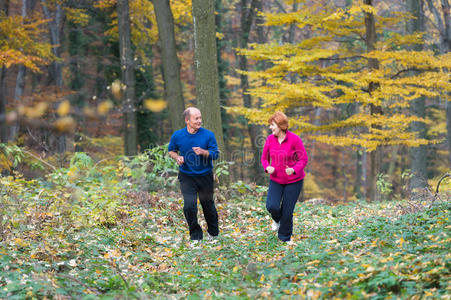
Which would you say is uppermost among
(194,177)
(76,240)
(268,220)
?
(194,177)

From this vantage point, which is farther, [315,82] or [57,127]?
[315,82]

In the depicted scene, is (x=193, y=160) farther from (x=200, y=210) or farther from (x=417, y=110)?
(x=417, y=110)

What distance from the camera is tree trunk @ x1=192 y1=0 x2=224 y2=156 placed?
32.1 feet

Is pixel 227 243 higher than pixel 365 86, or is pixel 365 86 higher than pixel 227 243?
pixel 365 86

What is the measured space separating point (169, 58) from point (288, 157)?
6970 mm

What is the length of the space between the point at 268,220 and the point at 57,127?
740cm

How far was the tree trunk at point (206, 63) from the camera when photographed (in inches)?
385

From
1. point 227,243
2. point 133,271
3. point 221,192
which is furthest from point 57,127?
point 221,192

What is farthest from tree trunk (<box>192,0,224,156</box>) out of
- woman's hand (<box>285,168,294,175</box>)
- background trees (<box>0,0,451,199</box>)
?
woman's hand (<box>285,168,294,175</box>)

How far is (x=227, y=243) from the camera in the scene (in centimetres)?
677

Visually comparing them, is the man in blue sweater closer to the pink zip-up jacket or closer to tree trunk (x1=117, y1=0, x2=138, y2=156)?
the pink zip-up jacket

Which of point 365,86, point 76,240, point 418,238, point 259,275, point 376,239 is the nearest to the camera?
point 259,275

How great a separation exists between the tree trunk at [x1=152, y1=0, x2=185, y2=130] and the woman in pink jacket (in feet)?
20.7

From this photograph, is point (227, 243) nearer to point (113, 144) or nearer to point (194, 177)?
point (194, 177)
